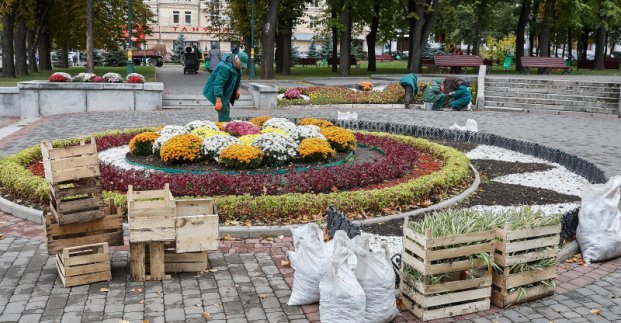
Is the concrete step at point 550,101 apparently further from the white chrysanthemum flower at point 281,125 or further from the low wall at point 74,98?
the white chrysanthemum flower at point 281,125

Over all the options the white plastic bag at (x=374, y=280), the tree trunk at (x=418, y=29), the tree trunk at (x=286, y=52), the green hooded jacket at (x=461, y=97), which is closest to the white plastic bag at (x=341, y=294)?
the white plastic bag at (x=374, y=280)

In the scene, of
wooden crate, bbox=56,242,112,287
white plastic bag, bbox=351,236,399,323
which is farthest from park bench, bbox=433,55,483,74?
white plastic bag, bbox=351,236,399,323

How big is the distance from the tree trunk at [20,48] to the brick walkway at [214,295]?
2872 centimetres

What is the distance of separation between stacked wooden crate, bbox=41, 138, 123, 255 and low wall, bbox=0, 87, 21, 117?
614 inches

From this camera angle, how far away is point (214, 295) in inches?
239

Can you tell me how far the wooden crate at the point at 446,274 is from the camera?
5.59 meters

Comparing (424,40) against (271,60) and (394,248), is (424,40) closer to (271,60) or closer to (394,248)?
(271,60)

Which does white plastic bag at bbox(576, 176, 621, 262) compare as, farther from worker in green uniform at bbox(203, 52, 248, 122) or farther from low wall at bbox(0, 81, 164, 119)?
low wall at bbox(0, 81, 164, 119)

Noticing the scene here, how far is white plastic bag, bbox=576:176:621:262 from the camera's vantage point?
7230mm

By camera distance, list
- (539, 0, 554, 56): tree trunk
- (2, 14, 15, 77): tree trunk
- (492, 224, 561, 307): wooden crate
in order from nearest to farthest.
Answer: (492, 224, 561, 307): wooden crate
(2, 14, 15, 77): tree trunk
(539, 0, 554, 56): tree trunk

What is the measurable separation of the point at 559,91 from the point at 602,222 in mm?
18042

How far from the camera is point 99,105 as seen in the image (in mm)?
21062

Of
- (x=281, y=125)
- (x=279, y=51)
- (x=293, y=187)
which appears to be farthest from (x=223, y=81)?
(x=279, y=51)

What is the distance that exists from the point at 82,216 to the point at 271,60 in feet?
83.5
